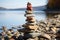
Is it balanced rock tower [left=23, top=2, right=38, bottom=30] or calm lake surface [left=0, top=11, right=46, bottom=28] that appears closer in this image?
balanced rock tower [left=23, top=2, right=38, bottom=30]

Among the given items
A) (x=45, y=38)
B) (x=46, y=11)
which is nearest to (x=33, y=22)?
(x=45, y=38)

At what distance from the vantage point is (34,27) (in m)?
3.05

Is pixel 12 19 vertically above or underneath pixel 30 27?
underneath

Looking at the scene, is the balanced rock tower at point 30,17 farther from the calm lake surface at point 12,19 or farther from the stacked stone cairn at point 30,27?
the calm lake surface at point 12,19

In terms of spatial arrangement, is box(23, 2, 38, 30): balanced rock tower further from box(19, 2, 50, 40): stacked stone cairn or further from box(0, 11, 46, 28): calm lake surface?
box(0, 11, 46, 28): calm lake surface

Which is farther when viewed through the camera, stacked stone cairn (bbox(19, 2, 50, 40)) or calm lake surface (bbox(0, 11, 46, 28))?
calm lake surface (bbox(0, 11, 46, 28))

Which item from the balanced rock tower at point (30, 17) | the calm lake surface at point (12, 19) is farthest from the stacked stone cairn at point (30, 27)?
the calm lake surface at point (12, 19)

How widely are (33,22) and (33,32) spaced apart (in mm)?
102

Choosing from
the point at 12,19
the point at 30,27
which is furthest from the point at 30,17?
the point at 12,19

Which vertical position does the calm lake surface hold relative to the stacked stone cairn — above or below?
below

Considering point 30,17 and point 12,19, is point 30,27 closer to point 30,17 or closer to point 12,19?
point 30,17

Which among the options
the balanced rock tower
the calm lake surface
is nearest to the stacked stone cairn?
the balanced rock tower

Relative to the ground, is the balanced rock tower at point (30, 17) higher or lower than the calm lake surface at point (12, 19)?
higher

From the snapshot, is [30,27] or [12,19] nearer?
[30,27]
